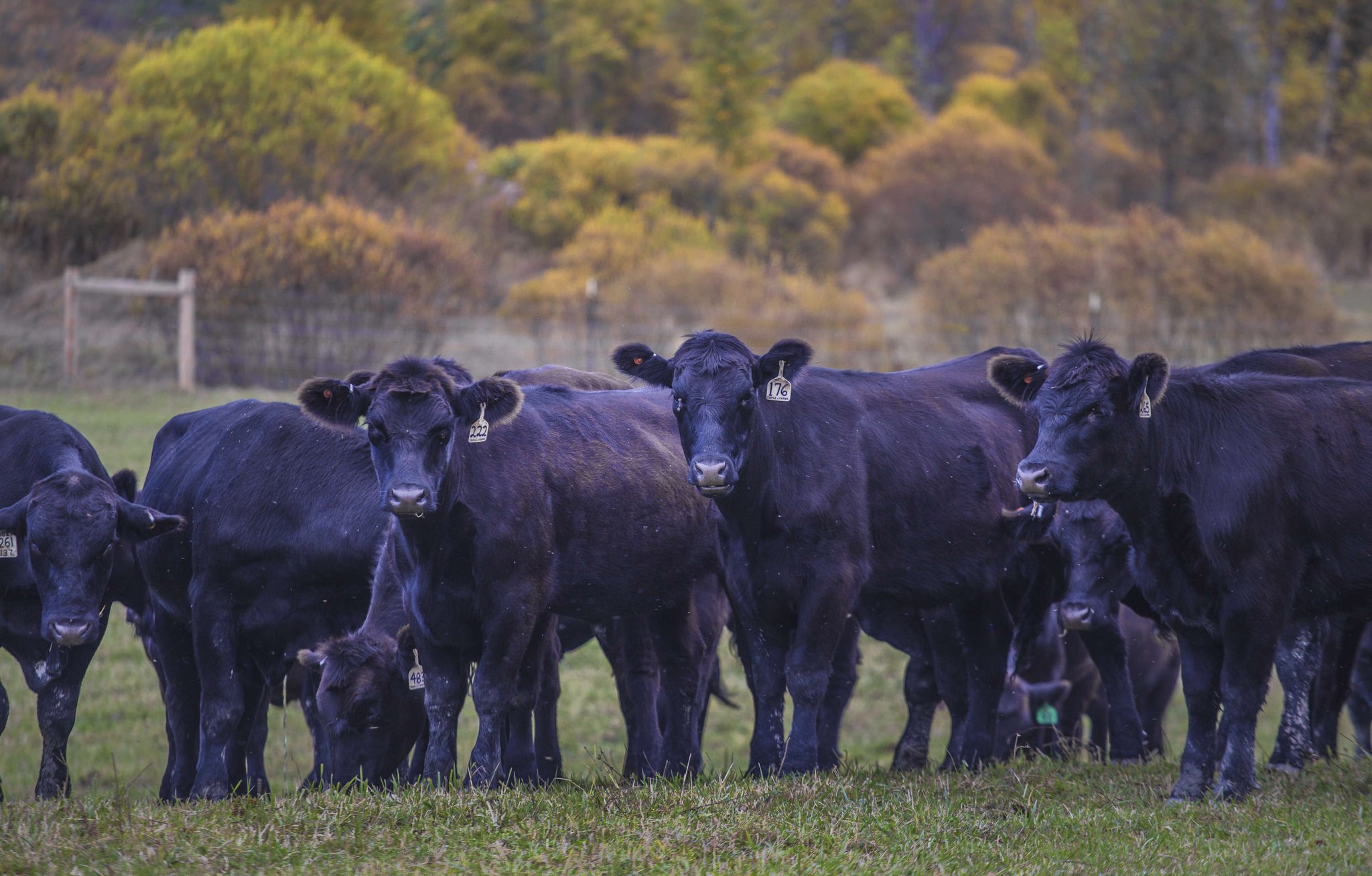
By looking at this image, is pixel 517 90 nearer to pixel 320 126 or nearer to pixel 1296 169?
pixel 320 126

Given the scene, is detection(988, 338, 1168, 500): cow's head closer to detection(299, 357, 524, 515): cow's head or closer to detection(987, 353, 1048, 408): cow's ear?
detection(987, 353, 1048, 408): cow's ear

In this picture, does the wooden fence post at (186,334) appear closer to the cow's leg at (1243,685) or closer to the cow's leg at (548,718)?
the cow's leg at (548,718)

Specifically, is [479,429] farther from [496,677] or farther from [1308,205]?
[1308,205]

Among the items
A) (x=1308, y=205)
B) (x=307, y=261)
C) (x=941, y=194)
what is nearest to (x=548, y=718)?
(x=307, y=261)

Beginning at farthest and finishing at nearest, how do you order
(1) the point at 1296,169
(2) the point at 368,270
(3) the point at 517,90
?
1. (3) the point at 517,90
2. (1) the point at 1296,169
3. (2) the point at 368,270

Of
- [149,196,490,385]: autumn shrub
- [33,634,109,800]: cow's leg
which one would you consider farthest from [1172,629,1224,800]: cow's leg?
[149,196,490,385]: autumn shrub

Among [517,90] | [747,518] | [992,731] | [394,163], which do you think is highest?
[517,90]

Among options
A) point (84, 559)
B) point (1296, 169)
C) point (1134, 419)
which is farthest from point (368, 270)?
point (1296, 169)

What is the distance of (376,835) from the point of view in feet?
16.8

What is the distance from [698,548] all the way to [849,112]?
40.0 metres

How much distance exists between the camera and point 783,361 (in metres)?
6.98

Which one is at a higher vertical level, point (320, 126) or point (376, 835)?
point (320, 126)

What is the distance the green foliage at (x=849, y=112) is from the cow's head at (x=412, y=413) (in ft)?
132

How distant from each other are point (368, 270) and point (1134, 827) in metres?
17.9
